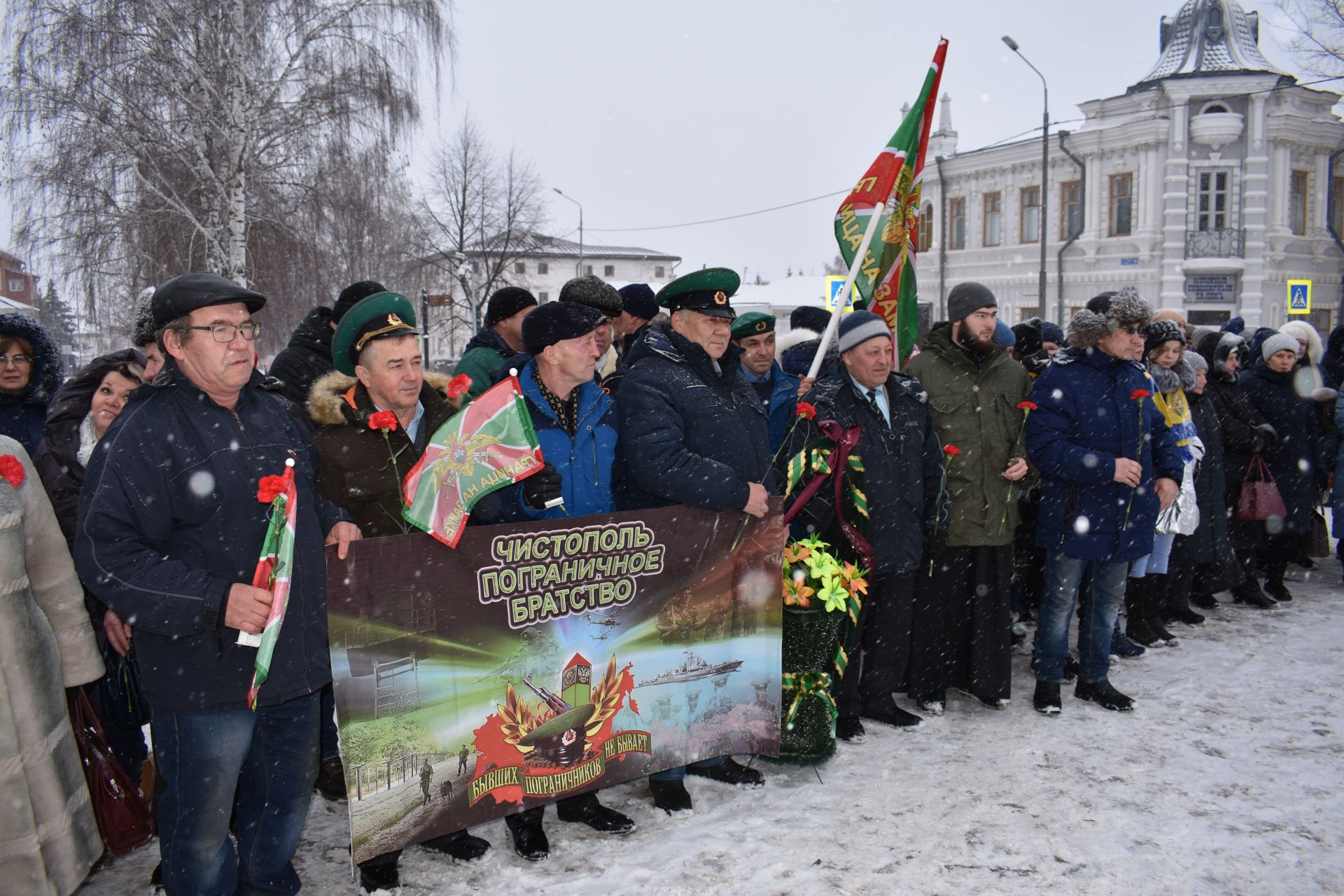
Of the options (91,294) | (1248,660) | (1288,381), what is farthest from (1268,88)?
(91,294)

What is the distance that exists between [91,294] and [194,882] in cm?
1536

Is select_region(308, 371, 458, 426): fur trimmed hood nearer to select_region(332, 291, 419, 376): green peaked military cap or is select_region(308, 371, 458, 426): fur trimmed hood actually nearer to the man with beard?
select_region(332, 291, 419, 376): green peaked military cap

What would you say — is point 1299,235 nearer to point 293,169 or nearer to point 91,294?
point 293,169

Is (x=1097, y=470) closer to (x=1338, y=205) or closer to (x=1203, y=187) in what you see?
(x=1203, y=187)

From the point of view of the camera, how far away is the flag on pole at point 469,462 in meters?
3.18

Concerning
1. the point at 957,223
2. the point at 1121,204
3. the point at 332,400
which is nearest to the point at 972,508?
the point at 332,400

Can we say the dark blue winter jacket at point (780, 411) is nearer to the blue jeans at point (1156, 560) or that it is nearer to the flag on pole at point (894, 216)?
the flag on pole at point (894, 216)

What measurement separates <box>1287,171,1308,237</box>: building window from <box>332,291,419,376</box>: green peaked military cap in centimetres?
3278

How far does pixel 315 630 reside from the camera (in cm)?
302

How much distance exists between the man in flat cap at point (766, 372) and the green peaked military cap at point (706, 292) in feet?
2.77

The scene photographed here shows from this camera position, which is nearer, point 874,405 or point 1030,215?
point 874,405

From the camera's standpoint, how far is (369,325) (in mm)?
3436

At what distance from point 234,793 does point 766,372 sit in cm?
343

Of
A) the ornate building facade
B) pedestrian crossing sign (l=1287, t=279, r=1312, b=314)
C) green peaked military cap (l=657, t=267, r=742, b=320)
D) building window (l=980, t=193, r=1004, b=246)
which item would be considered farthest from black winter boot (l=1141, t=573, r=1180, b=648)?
building window (l=980, t=193, r=1004, b=246)
